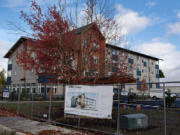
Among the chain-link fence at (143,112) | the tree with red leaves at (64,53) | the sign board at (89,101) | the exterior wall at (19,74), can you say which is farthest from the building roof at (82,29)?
the exterior wall at (19,74)

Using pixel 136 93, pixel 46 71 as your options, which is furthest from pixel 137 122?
pixel 46 71

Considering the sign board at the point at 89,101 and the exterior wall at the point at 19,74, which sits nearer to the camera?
the sign board at the point at 89,101

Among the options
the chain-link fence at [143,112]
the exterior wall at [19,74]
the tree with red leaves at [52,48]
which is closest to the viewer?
the chain-link fence at [143,112]

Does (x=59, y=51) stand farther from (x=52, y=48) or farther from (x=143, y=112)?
(x=143, y=112)

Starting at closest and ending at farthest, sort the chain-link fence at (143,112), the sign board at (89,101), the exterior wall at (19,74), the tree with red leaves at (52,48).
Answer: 1. the chain-link fence at (143,112)
2. the sign board at (89,101)
3. the tree with red leaves at (52,48)
4. the exterior wall at (19,74)

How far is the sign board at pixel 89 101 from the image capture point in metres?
7.50

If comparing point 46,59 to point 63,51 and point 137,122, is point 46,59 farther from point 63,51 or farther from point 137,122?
point 137,122

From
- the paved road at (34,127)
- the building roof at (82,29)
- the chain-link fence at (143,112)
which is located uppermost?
the building roof at (82,29)

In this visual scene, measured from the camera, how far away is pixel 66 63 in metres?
12.3

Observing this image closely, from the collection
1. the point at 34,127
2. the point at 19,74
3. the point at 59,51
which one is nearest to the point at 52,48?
the point at 59,51

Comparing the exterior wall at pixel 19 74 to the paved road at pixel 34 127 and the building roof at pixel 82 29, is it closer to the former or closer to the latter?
the building roof at pixel 82 29

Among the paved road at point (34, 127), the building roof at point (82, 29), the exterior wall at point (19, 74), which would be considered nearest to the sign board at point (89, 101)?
the paved road at point (34, 127)

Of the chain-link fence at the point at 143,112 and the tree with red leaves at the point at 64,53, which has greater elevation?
the tree with red leaves at the point at 64,53

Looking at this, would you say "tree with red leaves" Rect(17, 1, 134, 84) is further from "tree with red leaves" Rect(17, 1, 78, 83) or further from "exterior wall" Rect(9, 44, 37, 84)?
"exterior wall" Rect(9, 44, 37, 84)
